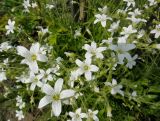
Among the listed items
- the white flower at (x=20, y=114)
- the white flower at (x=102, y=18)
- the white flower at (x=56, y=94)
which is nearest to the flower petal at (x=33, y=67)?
the white flower at (x=56, y=94)

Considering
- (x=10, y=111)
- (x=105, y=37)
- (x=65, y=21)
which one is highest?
(x=65, y=21)

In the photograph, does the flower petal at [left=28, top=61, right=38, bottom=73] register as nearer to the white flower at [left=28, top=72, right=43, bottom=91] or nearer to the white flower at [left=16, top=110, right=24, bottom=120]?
the white flower at [left=28, top=72, right=43, bottom=91]

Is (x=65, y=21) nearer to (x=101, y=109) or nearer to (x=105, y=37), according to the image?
(x=105, y=37)

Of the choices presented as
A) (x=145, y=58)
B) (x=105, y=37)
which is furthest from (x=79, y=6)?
(x=145, y=58)

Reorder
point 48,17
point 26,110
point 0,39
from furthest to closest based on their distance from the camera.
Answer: point 0,39 < point 48,17 < point 26,110

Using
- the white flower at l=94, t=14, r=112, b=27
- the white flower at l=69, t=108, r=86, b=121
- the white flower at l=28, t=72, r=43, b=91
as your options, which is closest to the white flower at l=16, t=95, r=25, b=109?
the white flower at l=28, t=72, r=43, b=91

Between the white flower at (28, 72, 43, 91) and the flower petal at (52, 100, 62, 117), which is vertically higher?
the white flower at (28, 72, 43, 91)

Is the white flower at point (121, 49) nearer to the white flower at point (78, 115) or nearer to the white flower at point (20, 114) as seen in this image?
the white flower at point (78, 115)

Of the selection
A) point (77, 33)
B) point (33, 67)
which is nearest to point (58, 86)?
point (33, 67)

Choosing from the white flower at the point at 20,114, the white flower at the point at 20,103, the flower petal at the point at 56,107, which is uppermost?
the white flower at the point at 20,103
